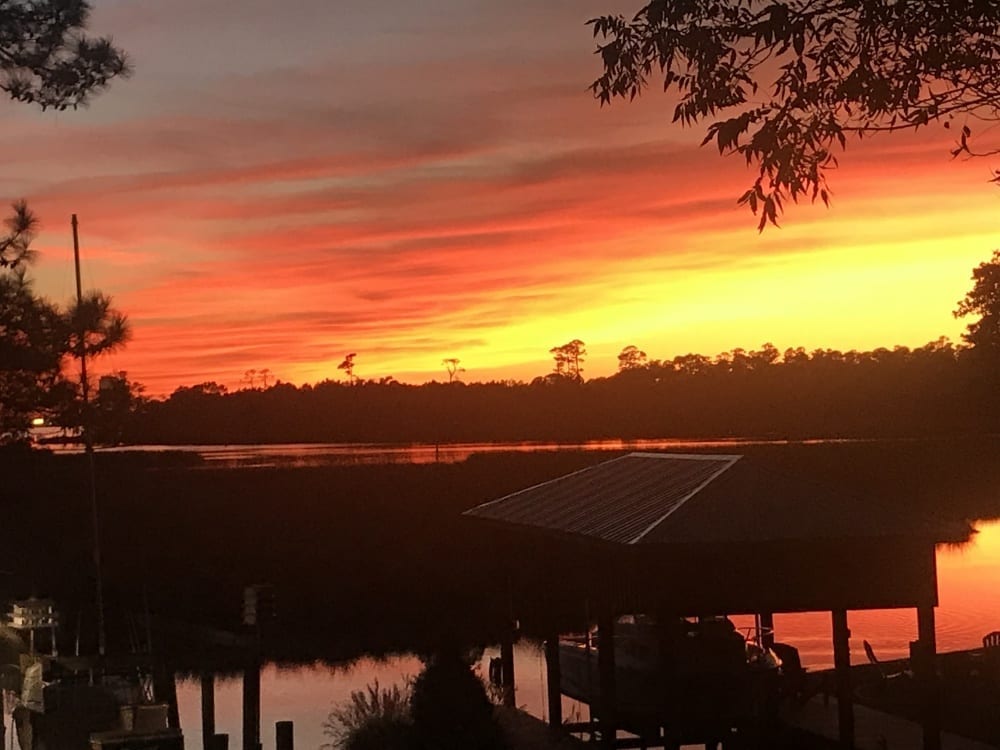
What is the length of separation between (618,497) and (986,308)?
79771mm

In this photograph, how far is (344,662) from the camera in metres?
45.8

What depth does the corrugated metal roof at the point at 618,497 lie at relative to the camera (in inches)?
661

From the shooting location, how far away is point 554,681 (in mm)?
22453

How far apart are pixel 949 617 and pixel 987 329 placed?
44981 millimetres

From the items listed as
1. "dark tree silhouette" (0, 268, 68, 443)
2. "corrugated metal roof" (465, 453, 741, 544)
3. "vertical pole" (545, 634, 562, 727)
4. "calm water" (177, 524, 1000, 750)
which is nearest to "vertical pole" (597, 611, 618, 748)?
"corrugated metal roof" (465, 453, 741, 544)

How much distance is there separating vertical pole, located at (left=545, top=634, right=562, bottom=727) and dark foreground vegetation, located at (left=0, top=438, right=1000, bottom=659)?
41.9 inches

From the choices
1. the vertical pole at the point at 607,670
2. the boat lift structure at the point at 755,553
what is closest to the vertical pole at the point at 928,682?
the boat lift structure at the point at 755,553

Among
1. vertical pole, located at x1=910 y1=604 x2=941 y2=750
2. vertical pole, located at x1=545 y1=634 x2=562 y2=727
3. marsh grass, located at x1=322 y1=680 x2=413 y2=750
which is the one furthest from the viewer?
vertical pole, located at x1=545 y1=634 x2=562 y2=727

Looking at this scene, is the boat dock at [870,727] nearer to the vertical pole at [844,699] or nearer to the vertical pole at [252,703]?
the vertical pole at [844,699]

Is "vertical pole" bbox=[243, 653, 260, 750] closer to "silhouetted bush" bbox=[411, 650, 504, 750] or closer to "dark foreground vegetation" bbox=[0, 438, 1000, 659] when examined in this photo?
"dark foreground vegetation" bbox=[0, 438, 1000, 659]

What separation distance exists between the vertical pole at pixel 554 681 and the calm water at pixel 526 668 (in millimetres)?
6805

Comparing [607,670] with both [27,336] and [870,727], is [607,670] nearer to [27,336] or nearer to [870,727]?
[870,727]

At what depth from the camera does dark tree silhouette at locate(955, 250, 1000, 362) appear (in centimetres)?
9138

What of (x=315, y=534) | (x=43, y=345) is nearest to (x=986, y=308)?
(x=315, y=534)
